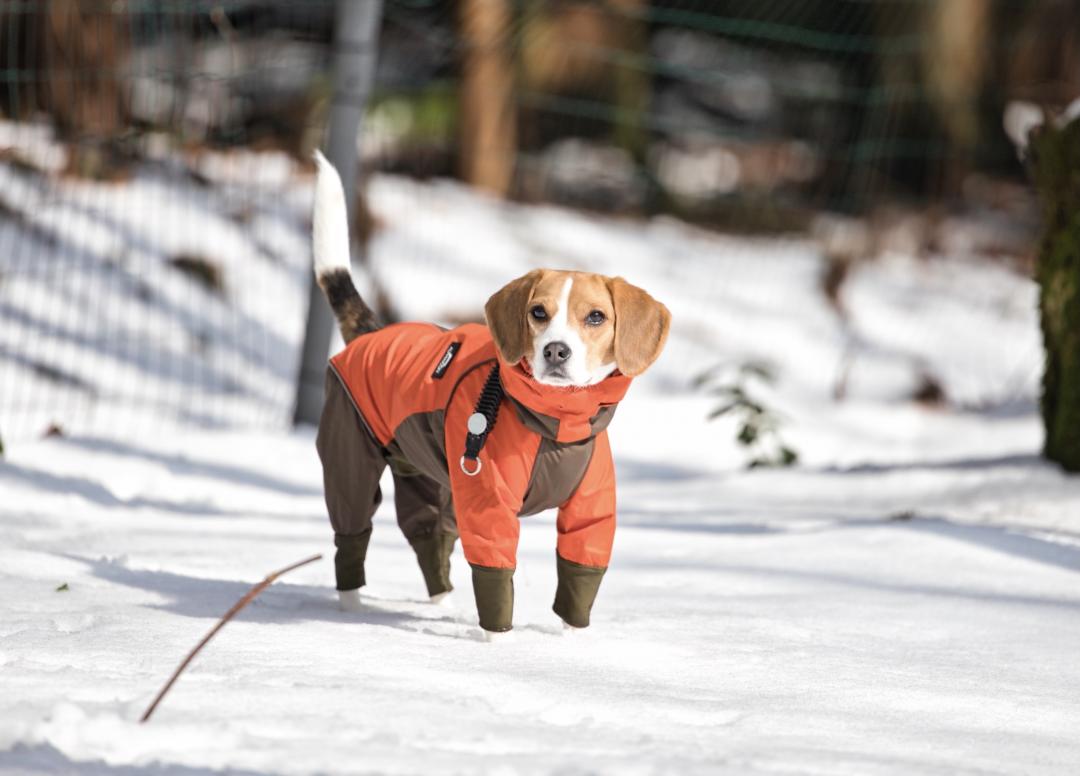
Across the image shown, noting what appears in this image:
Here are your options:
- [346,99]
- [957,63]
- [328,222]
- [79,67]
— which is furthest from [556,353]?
[957,63]

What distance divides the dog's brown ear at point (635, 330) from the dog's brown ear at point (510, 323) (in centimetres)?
18

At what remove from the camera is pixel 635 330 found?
257cm

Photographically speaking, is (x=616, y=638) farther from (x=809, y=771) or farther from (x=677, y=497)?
(x=677, y=497)

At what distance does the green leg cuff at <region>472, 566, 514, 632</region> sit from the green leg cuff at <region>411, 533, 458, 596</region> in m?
0.39

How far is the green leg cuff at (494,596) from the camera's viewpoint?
103 inches

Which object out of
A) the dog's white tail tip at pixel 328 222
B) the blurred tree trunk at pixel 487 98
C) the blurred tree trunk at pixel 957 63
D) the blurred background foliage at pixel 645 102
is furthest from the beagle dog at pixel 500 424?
the blurred tree trunk at pixel 957 63

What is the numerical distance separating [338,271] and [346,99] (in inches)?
86.3

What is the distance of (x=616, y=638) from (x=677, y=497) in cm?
197

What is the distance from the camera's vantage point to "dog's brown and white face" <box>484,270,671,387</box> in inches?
100.0

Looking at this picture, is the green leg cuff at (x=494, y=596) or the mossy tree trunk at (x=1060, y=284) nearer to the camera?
the green leg cuff at (x=494, y=596)

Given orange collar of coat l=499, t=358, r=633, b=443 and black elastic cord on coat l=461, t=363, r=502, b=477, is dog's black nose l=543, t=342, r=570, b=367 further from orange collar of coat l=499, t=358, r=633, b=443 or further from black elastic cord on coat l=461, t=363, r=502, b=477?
black elastic cord on coat l=461, t=363, r=502, b=477

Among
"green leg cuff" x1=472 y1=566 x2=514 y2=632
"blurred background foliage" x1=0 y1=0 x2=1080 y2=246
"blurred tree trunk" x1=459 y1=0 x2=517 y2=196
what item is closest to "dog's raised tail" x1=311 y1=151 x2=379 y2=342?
"green leg cuff" x1=472 y1=566 x2=514 y2=632

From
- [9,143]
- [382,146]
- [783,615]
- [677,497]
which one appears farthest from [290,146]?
[783,615]

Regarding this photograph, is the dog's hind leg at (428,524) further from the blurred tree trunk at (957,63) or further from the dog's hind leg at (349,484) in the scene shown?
the blurred tree trunk at (957,63)
